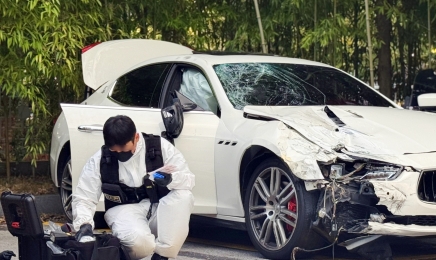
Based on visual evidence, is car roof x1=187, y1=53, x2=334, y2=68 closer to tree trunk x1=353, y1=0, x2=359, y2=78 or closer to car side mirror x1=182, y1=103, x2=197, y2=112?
car side mirror x1=182, y1=103, x2=197, y2=112

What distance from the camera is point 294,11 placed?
9.78 metres

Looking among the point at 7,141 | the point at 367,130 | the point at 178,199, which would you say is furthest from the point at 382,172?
the point at 7,141

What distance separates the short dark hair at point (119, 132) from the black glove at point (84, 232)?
556 mm

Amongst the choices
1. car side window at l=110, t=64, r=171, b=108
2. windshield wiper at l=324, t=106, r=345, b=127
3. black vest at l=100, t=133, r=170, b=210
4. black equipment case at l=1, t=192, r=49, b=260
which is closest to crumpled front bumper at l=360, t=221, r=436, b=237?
windshield wiper at l=324, t=106, r=345, b=127

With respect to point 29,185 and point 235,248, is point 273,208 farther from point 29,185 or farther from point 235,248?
point 29,185

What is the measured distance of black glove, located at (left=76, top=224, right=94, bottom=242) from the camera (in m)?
4.88

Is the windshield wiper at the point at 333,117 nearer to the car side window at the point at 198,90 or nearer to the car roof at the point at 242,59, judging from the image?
the car side window at the point at 198,90

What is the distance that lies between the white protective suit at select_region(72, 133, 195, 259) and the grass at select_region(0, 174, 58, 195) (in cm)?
398

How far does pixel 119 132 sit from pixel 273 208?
1.64 m

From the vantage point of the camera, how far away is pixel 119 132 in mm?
5230

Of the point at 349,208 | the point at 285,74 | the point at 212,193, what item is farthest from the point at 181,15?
the point at 349,208

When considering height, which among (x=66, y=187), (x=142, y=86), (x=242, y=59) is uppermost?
(x=242, y=59)

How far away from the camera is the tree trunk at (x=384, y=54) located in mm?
10750

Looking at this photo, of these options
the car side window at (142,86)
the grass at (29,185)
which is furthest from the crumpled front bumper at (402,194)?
the grass at (29,185)
